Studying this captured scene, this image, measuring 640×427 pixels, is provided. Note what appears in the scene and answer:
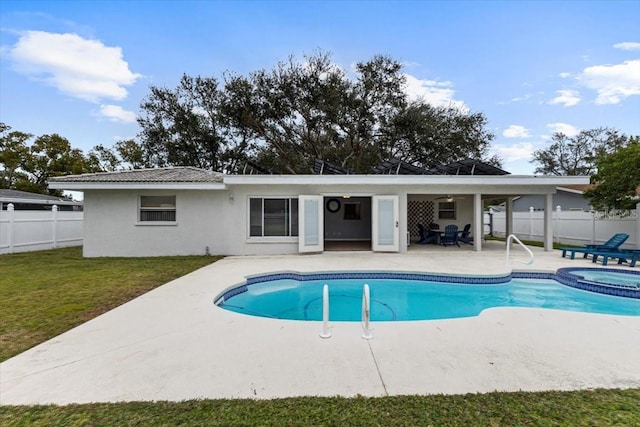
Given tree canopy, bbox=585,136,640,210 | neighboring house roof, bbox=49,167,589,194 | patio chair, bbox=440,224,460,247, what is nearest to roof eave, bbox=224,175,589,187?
neighboring house roof, bbox=49,167,589,194

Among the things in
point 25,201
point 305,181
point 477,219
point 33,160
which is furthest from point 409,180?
point 33,160

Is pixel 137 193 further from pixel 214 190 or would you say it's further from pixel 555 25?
pixel 555 25

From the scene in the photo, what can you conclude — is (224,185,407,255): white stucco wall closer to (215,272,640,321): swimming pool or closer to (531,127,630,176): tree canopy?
(215,272,640,321): swimming pool

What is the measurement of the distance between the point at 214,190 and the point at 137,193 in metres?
2.82

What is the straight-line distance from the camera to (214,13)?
14.0 metres

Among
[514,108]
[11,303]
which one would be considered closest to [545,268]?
[11,303]

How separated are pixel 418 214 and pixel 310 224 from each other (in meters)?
8.61

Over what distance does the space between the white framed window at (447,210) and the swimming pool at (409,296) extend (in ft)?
30.9

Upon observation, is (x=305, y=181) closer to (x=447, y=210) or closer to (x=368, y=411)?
(x=368, y=411)

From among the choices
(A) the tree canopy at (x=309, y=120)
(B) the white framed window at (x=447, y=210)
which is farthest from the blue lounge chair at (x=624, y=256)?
(A) the tree canopy at (x=309, y=120)

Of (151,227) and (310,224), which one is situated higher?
(310,224)

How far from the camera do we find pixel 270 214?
38.2 feet

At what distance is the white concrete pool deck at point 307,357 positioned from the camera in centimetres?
278

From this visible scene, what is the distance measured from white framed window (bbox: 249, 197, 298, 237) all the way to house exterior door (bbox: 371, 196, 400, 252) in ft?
9.89
